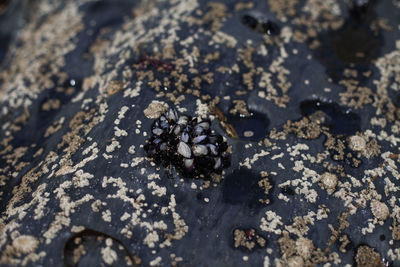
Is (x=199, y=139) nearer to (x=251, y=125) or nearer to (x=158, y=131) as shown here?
(x=158, y=131)

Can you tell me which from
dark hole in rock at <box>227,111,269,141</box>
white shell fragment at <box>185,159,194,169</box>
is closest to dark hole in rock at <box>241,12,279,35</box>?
dark hole in rock at <box>227,111,269,141</box>

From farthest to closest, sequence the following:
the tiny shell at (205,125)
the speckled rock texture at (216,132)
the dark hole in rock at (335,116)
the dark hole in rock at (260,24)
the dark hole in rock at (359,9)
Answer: the dark hole in rock at (359,9) < the dark hole in rock at (260,24) < the dark hole in rock at (335,116) < the tiny shell at (205,125) < the speckled rock texture at (216,132)

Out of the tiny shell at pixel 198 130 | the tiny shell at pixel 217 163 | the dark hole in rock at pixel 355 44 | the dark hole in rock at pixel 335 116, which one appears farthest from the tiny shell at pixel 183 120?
the dark hole in rock at pixel 355 44

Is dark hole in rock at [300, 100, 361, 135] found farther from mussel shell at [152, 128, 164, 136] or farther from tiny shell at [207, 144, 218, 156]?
mussel shell at [152, 128, 164, 136]

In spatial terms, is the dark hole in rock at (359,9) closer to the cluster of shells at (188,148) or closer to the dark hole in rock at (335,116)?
the dark hole in rock at (335,116)

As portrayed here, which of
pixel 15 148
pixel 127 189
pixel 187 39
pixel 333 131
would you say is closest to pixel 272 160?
pixel 333 131
